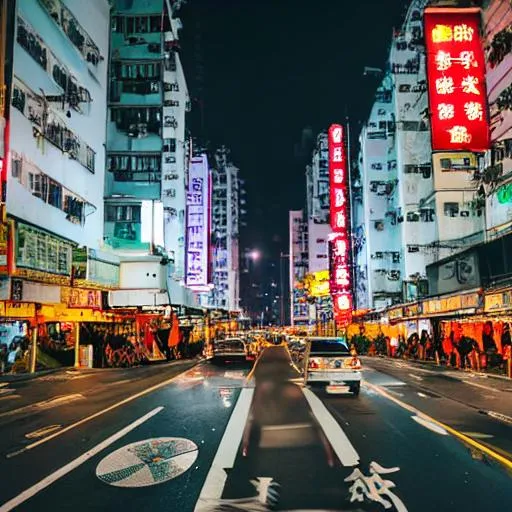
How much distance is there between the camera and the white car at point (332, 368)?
51.4 feet

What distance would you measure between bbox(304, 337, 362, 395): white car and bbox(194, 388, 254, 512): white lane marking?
3.50 meters

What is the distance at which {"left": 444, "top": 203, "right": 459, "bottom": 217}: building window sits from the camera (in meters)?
43.6

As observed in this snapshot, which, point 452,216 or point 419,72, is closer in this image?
point 452,216

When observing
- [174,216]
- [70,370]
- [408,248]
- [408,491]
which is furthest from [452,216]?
[408,491]

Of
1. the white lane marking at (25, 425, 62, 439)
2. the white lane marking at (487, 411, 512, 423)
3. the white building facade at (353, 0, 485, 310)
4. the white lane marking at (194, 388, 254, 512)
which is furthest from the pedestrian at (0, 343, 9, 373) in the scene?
the white building facade at (353, 0, 485, 310)

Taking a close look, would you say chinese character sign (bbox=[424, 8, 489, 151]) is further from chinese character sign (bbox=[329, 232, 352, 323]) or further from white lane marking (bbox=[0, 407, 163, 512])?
chinese character sign (bbox=[329, 232, 352, 323])

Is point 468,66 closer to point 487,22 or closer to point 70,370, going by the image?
point 487,22

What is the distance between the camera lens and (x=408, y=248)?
1984 inches

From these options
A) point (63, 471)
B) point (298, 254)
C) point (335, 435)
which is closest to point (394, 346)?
point (335, 435)

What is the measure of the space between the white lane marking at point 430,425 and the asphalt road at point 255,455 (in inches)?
1.6

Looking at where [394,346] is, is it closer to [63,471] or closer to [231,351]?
[231,351]

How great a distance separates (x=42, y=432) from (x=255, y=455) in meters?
4.65

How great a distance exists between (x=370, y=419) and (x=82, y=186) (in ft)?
76.8

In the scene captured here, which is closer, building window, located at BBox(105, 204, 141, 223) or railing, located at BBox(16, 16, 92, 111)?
railing, located at BBox(16, 16, 92, 111)
